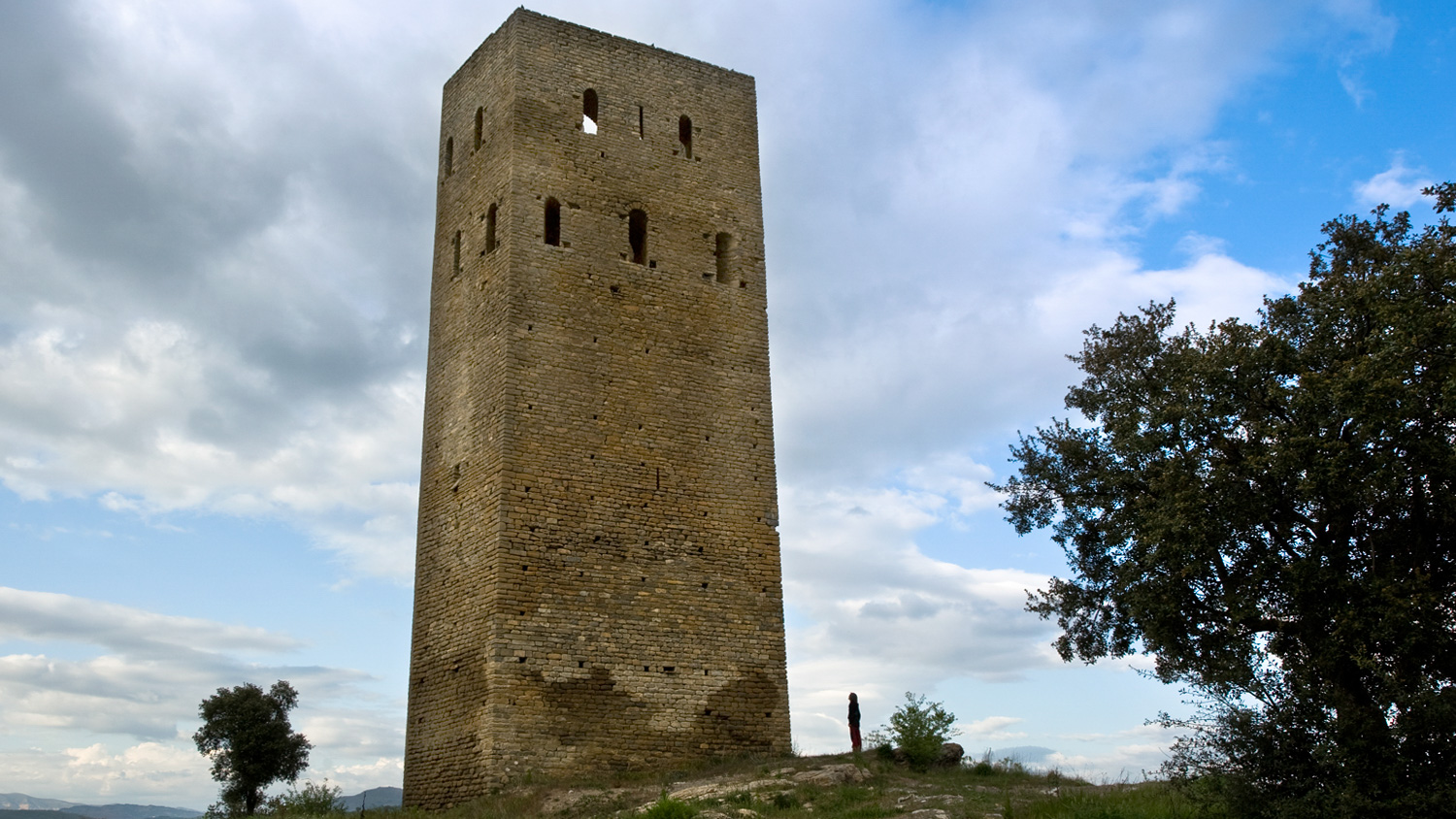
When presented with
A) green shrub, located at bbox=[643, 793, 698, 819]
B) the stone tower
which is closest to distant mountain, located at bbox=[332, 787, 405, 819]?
the stone tower

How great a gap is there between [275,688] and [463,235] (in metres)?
11.7

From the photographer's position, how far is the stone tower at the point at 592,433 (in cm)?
1727

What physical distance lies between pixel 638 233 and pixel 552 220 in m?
1.56

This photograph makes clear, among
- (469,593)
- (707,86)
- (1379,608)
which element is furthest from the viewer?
(707,86)

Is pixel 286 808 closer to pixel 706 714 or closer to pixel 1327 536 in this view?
pixel 706 714

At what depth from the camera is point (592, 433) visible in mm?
18609

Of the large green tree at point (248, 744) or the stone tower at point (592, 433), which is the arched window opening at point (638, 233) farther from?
the large green tree at point (248, 744)

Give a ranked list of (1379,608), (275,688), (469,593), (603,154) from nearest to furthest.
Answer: (1379,608), (469,593), (603,154), (275,688)

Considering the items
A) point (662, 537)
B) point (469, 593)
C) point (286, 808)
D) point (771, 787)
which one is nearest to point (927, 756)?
point (771, 787)

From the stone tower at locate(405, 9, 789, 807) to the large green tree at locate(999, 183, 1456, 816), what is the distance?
6.00 m

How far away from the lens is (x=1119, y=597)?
1881 centimetres

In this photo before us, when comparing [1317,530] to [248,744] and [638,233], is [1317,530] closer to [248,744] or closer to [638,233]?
[638,233]

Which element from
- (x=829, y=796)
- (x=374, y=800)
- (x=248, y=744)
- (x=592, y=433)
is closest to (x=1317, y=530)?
(x=829, y=796)

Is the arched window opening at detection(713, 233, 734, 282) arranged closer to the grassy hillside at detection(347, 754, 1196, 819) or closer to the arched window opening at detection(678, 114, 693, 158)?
the arched window opening at detection(678, 114, 693, 158)
